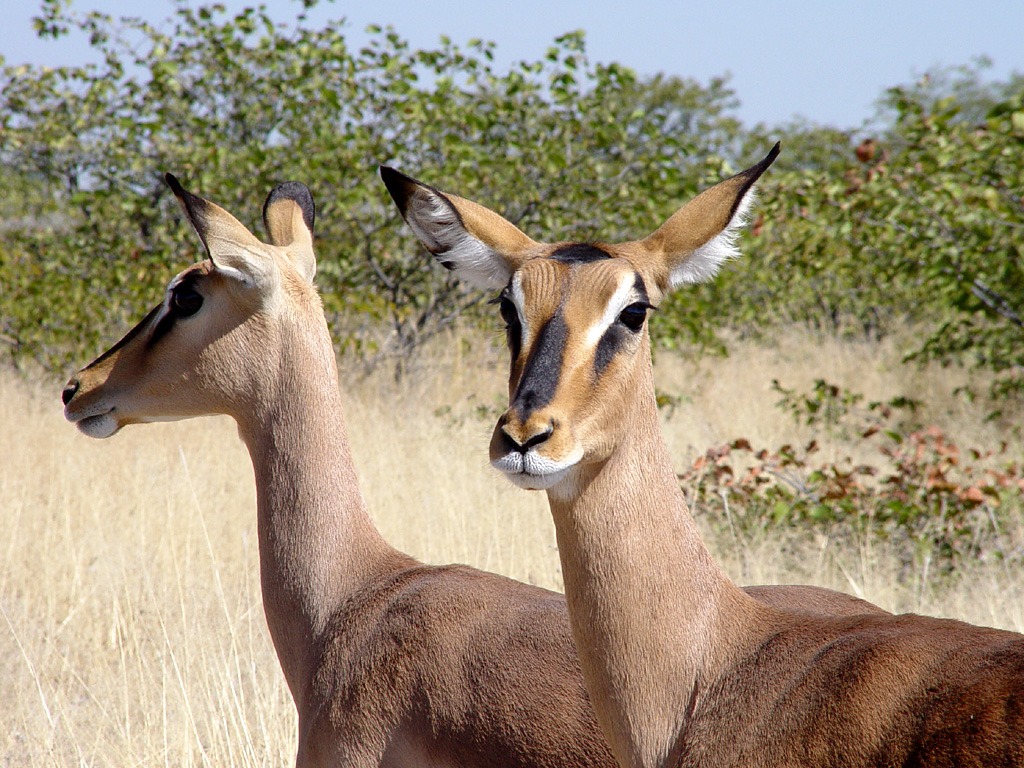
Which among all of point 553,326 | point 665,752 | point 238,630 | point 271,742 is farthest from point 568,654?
point 238,630

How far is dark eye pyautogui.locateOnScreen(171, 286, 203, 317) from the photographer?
12.1ft

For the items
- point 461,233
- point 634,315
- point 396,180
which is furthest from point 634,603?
point 396,180

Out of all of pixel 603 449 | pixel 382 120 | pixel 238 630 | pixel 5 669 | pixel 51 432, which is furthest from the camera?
pixel 382 120

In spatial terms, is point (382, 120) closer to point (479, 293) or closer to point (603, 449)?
point (479, 293)

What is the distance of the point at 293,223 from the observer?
13.7 feet

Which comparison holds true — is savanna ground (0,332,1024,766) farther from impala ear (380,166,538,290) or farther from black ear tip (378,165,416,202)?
black ear tip (378,165,416,202)

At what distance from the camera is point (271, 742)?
13.8 feet

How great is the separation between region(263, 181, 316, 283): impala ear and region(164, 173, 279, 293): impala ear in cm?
24

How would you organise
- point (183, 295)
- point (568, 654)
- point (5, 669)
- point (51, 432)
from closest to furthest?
point (568, 654) → point (183, 295) → point (5, 669) → point (51, 432)

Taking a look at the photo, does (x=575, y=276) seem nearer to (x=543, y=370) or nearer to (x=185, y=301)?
(x=543, y=370)

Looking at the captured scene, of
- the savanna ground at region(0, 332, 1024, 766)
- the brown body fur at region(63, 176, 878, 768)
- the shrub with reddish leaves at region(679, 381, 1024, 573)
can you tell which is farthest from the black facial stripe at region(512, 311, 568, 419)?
the shrub with reddish leaves at region(679, 381, 1024, 573)

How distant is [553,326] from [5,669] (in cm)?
362

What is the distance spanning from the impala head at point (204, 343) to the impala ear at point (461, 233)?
0.81m

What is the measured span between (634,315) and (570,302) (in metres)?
0.15
